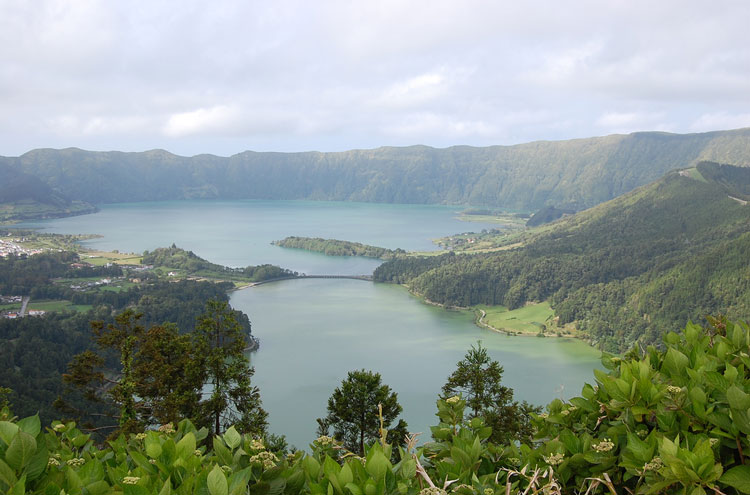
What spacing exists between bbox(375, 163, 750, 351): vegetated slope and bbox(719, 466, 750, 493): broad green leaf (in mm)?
48651

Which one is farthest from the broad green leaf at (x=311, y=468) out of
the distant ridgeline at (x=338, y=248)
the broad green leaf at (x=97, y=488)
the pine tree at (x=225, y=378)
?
the distant ridgeline at (x=338, y=248)

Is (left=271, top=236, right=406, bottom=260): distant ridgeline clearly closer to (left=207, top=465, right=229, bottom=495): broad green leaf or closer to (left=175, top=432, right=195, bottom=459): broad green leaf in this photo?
(left=175, top=432, right=195, bottom=459): broad green leaf

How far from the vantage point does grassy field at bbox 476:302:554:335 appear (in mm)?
55812

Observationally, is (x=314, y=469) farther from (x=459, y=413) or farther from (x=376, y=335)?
(x=376, y=335)

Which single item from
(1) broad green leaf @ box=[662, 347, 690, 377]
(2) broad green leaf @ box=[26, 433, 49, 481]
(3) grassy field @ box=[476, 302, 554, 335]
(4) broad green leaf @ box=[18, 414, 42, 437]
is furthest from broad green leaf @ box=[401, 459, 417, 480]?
(3) grassy field @ box=[476, 302, 554, 335]

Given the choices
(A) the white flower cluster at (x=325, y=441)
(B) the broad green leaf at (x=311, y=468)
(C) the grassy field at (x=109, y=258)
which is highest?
(B) the broad green leaf at (x=311, y=468)

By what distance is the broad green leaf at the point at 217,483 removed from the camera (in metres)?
1.92

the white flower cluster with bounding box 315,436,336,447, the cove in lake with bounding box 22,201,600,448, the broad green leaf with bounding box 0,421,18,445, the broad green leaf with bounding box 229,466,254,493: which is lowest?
the cove in lake with bounding box 22,201,600,448

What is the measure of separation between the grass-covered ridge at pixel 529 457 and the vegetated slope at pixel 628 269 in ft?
157

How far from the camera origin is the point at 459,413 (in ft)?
11.3

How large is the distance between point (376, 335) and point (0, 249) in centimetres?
6905

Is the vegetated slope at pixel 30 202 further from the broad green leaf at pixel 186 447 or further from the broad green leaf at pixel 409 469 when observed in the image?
the broad green leaf at pixel 409 469

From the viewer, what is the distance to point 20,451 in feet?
6.68

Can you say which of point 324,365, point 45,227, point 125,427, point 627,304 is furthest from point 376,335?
Answer: point 45,227
